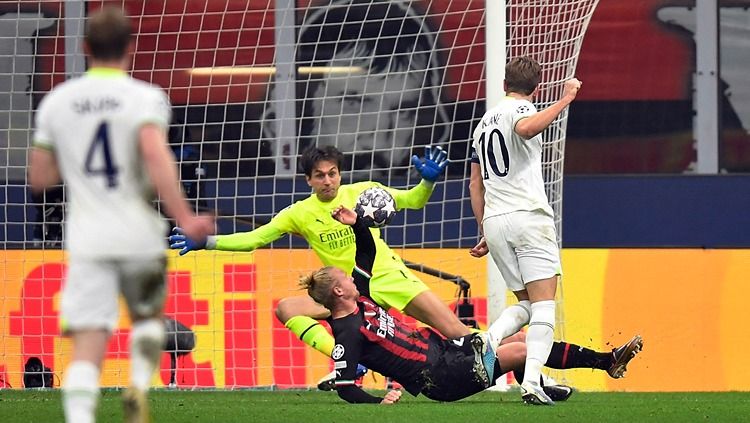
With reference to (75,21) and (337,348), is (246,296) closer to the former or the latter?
(75,21)

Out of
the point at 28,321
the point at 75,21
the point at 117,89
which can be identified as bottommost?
the point at 28,321

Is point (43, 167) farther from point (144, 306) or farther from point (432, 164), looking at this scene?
point (432, 164)

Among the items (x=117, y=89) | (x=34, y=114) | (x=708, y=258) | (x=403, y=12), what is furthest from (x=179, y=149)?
(x=117, y=89)

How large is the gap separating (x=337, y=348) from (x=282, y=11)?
4.58 metres

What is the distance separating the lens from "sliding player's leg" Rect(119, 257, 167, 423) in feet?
15.5

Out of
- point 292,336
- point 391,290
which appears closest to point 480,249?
point 391,290

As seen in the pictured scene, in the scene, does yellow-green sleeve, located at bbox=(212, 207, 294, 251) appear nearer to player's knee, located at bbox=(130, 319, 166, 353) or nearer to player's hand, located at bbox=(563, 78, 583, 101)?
player's hand, located at bbox=(563, 78, 583, 101)

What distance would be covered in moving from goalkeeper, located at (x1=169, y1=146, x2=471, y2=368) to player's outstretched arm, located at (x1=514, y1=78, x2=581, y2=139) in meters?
1.27

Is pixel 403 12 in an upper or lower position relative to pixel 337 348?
upper

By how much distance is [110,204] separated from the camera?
4770 mm

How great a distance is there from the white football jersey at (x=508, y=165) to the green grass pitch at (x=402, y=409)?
1013 millimetres

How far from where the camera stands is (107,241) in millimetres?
4730

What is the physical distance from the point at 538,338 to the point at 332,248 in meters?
1.86

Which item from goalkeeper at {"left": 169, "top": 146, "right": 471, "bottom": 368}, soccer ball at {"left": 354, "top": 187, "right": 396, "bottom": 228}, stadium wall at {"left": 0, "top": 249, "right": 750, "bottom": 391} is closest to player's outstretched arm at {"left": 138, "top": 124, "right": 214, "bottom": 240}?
soccer ball at {"left": 354, "top": 187, "right": 396, "bottom": 228}
